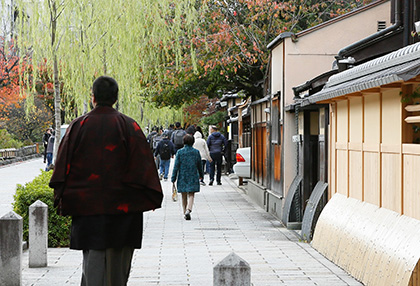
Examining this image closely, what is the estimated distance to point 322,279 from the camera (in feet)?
28.3

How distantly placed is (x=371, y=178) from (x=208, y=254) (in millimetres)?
2844

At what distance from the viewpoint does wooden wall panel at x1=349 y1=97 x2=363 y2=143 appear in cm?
968

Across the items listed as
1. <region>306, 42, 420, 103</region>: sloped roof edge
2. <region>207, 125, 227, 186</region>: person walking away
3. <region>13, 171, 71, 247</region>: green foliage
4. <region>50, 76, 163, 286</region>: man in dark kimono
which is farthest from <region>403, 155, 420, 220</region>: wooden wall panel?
<region>207, 125, 227, 186</region>: person walking away

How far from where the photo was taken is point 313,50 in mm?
15109

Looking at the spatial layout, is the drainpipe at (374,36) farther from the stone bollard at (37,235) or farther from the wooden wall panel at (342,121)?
the stone bollard at (37,235)

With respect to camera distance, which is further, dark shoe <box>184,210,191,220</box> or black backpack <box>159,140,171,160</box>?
black backpack <box>159,140,171,160</box>

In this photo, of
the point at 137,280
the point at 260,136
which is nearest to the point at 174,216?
the point at 260,136

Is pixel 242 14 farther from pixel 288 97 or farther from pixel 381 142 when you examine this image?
pixel 381 142

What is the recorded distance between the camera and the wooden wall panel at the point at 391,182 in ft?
25.7

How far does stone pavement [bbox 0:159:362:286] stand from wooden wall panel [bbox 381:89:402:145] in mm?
1696

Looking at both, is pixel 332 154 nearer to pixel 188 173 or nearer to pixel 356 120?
pixel 356 120

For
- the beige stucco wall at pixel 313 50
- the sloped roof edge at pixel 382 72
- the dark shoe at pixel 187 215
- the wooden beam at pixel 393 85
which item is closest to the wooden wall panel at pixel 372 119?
the sloped roof edge at pixel 382 72

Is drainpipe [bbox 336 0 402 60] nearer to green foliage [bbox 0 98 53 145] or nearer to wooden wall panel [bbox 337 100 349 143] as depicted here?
wooden wall panel [bbox 337 100 349 143]

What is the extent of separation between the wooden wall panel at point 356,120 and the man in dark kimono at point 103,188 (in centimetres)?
466
